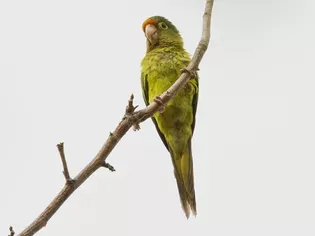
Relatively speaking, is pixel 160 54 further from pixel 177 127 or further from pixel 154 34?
pixel 177 127

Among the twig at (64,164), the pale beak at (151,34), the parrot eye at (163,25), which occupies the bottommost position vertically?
the twig at (64,164)

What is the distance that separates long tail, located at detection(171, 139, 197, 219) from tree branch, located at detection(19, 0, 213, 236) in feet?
8.96

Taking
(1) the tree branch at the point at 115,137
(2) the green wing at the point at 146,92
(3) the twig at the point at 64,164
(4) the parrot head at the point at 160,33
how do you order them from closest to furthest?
(1) the tree branch at the point at 115,137 → (3) the twig at the point at 64,164 → (2) the green wing at the point at 146,92 → (4) the parrot head at the point at 160,33

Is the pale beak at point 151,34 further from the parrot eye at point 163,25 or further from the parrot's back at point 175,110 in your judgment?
the parrot's back at point 175,110

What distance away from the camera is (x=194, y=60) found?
4.25m

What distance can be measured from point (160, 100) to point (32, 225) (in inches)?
58.9

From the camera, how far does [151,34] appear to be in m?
7.68

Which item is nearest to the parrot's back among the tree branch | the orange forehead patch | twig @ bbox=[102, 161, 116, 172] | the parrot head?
the parrot head

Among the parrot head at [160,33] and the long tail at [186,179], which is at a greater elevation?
the parrot head at [160,33]

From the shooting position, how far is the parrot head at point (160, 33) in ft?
24.9

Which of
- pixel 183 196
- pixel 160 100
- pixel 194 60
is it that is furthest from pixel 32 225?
pixel 183 196

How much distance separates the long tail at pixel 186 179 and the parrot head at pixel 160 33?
1665mm

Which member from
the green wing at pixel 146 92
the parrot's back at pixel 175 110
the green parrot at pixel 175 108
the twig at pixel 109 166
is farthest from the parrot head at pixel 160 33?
the twig at pixel 109 166

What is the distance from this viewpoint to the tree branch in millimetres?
2789
